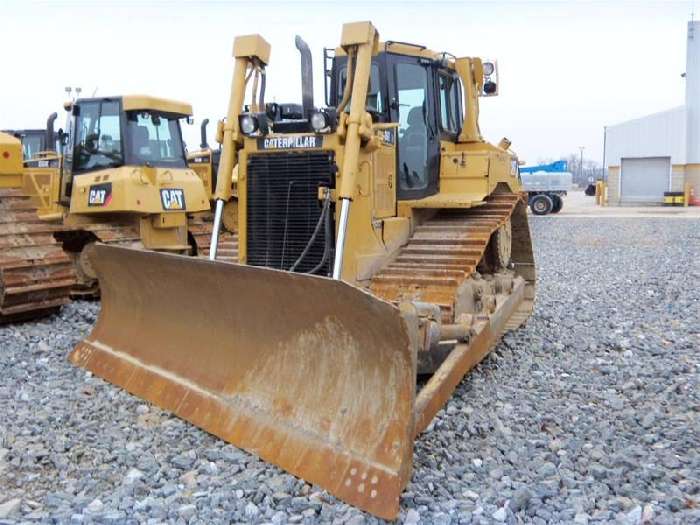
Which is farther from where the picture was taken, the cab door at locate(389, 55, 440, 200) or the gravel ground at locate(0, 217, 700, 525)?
the cab door at locate(389, 55, 440, 200)

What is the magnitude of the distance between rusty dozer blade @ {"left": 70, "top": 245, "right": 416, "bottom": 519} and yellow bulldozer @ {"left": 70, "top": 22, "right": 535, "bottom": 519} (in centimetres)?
1

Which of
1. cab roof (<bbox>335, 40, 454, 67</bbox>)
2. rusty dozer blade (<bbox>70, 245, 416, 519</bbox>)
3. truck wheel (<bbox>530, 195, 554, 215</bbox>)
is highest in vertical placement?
cab roof (<bbox>335, 40, 454, 67</bbox>)

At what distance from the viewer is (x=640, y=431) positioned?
4.35 metres

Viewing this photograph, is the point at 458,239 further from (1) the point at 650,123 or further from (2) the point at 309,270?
(1) the point at 650,123

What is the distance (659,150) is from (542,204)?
34.4 ft

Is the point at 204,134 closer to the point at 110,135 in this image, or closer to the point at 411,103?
the point at 110,135

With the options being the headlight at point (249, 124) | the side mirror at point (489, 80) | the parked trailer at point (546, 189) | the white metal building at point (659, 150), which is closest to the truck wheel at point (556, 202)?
the parked trailer at point (546, 189)

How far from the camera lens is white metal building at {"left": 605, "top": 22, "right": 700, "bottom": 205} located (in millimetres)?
33344

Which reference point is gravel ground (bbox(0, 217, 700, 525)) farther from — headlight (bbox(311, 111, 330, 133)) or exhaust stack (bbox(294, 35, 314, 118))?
exhaust stack (bbox(294, 35, 314, 118))

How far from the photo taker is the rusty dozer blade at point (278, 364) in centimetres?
366

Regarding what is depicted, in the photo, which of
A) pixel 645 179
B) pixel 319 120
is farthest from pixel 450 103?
pixel 645 179

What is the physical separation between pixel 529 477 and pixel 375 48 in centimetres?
335

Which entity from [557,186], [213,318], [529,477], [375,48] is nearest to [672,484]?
[529,477]

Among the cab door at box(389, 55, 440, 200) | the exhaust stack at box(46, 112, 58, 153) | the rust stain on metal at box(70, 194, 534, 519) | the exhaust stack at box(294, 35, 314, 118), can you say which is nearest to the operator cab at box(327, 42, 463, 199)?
the cab door at box(389, 55, 440, 200)
